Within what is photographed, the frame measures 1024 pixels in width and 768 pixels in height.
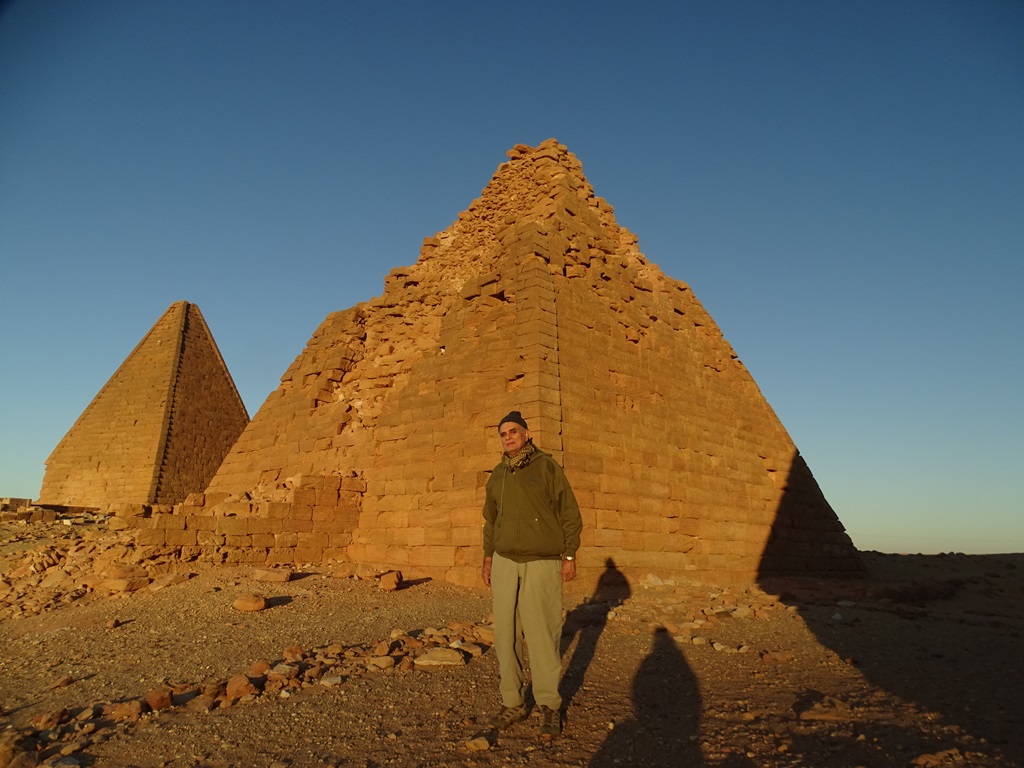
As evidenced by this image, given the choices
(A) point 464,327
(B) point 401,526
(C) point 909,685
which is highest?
(A) point 464,327

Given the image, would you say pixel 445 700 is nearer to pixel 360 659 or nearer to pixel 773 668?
pixel 360 659

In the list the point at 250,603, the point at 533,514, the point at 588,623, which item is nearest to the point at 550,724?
the point at 533,514

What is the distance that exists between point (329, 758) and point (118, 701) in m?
1.80

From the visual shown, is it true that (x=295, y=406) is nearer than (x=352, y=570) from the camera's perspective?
No

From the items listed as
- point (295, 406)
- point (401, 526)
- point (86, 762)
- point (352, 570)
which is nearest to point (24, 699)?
point (86, 762)

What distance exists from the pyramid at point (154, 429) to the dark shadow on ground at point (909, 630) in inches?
871

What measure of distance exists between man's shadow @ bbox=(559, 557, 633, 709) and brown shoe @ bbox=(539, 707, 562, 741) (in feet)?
1.56

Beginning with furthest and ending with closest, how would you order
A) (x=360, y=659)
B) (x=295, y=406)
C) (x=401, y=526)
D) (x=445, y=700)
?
1. (x=295, y=406)
2. (x=401, y=526)
3. (x=360, y=659)
4. (x=445, y=700)

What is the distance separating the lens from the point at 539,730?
3.51 meters

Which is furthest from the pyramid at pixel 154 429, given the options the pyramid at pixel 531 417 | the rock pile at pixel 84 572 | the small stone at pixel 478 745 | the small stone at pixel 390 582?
the small stone at pixel 478 745

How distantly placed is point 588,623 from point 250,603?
3.47m

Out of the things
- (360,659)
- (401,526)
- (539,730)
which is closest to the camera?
(539,730)

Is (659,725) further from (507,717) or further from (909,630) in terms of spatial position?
(909,630)

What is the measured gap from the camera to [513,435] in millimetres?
4113
